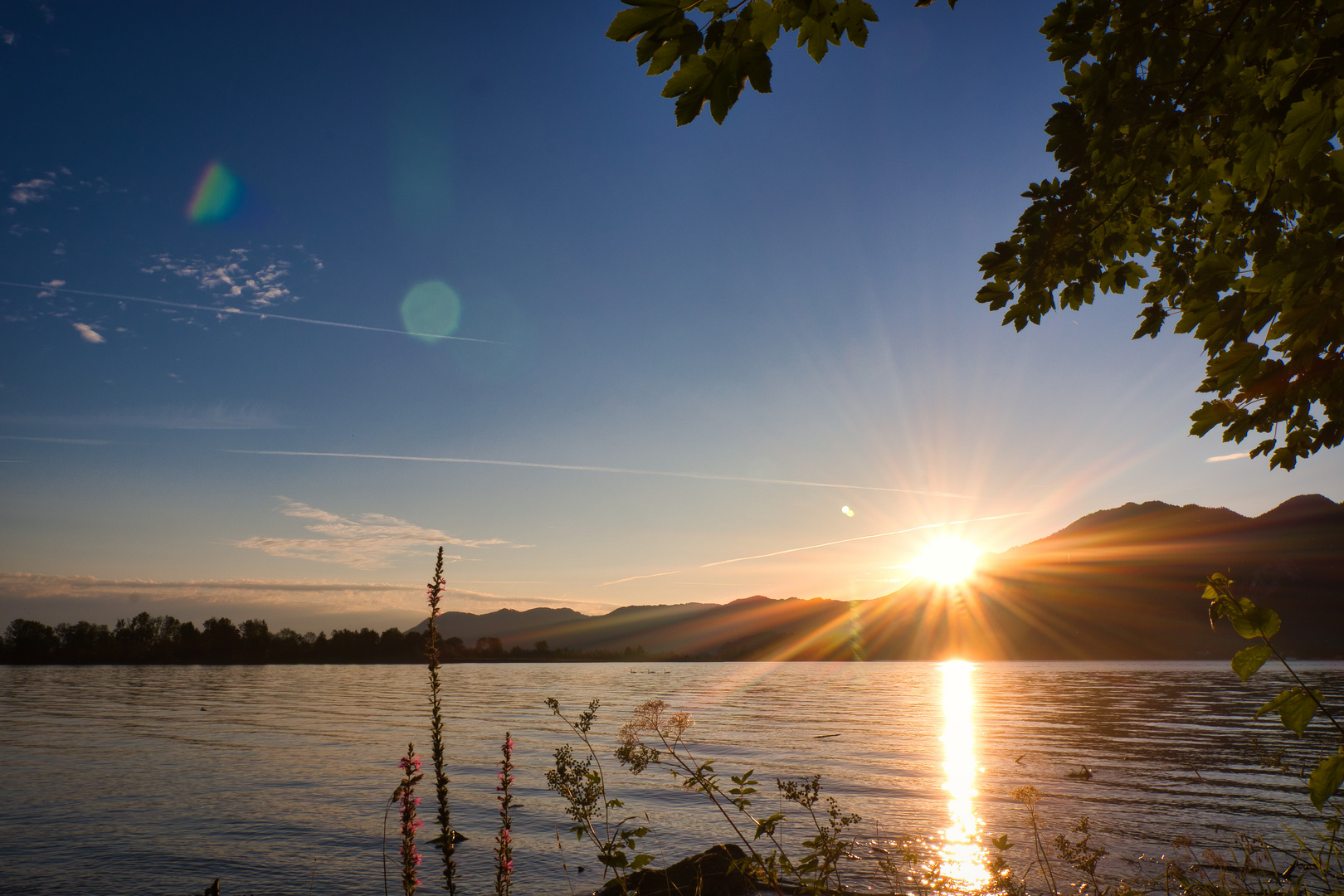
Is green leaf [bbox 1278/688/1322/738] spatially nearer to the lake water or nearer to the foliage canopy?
the foliage canopy

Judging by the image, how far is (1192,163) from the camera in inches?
191

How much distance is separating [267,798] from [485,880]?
12882 mm

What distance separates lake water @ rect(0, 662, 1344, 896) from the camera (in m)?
14.6

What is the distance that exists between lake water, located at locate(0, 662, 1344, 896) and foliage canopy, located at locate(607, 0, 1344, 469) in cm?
1191

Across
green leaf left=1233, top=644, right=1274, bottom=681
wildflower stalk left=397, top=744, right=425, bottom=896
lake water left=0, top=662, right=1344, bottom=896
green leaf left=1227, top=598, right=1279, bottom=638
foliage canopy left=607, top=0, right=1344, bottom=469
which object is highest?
foliage canopy left=607, top=0, right=1344, bottom=469

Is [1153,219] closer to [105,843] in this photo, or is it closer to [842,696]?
→ [105,843]

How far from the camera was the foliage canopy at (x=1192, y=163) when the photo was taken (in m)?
2.17

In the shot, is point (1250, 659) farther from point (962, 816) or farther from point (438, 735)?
point (962, 816)

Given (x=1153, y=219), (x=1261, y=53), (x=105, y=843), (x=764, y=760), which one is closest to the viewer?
(x=1261, y=53)

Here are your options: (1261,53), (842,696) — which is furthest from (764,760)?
(842,696)

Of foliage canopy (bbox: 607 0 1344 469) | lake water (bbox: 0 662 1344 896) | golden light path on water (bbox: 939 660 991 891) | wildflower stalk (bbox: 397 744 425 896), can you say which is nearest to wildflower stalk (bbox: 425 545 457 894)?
wildflower stalk (bbox: 397 744 425 896)

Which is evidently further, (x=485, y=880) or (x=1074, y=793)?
(x=1074, y=793)

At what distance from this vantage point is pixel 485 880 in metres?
13.5

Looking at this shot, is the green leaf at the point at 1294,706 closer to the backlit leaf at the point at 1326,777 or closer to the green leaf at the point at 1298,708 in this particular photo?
the green leaf at the point at 1298,708
